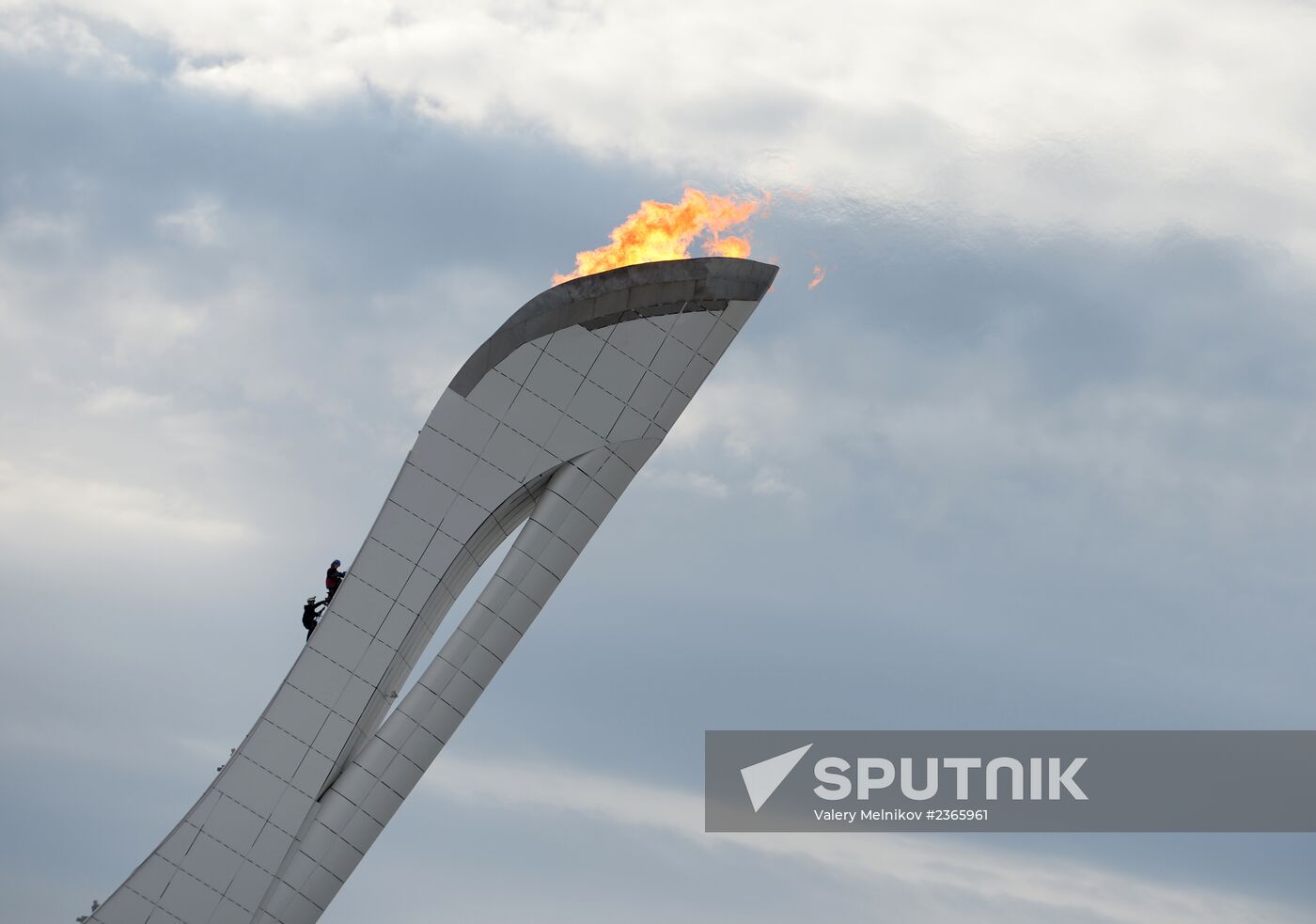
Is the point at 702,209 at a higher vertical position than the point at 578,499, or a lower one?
higher

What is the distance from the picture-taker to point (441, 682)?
4616cm

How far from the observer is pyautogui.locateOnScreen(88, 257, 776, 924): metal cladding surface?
149 ft

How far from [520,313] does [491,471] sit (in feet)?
17.2

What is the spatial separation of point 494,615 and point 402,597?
118 inches

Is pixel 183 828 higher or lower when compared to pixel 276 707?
lower

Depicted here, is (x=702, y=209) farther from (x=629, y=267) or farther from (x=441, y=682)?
(x=441, y=682)

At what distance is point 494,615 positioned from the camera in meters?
46.5

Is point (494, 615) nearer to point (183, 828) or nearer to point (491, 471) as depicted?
point (491, 471)

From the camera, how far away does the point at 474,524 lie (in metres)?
46.7

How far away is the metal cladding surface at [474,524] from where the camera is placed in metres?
45.5

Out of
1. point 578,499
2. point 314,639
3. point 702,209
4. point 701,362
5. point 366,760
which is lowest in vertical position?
point 366,760

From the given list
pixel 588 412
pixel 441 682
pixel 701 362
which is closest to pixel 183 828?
pixel 441 682

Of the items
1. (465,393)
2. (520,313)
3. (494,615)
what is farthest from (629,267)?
(494,615)

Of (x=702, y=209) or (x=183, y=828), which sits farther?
(x=702, y=209)
